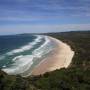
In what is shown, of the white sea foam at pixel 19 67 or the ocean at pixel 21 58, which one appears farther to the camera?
the ocean at pixel 21 58

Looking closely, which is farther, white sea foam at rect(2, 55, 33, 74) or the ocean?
the ocean

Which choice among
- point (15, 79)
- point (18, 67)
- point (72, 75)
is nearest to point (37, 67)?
point (18, 67)

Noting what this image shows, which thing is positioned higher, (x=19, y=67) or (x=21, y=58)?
(x=21, y=58)

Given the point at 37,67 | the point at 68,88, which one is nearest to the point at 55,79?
the point at 68,88

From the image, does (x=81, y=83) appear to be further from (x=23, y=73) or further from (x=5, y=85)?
(x=23, y=73)

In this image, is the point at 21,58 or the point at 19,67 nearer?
the point at 19,67

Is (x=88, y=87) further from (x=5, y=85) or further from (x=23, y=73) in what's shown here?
(x=23, y=73)

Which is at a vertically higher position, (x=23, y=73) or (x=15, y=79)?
(x=15, y=79)

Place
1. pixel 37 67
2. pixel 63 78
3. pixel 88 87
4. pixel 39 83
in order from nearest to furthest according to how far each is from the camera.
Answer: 1. pixel 88 87
2. pixel 39 83
3. pixel 63 78
4. pixel 37 67

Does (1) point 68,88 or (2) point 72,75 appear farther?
(2) point 72,75

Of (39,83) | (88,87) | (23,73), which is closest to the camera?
(88,87)
